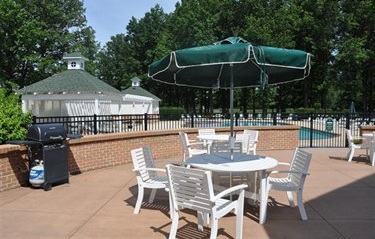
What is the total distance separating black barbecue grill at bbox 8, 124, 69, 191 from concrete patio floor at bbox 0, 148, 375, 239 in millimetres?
264

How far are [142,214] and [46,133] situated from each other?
2749mm

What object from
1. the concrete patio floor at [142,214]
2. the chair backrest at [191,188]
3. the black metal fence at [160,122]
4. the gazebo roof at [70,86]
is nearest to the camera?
the chair backrest at [191,188]

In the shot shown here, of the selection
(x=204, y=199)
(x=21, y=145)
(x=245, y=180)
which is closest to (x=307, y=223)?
(x=245, y=180)

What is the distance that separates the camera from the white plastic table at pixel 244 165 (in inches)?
200

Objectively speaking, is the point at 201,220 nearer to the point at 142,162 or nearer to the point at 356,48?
the point at 142,162

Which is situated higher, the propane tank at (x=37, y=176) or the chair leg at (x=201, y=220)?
the propane tank at (x=37, y=176)

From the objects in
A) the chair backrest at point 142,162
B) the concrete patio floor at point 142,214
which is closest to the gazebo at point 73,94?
the concrete patio floor at point 142,214

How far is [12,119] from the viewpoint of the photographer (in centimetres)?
723

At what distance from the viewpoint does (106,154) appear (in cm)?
954

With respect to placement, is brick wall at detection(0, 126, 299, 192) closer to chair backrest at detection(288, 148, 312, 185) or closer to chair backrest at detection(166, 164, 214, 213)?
chair backrest at detection(166, 164, 214, 213)

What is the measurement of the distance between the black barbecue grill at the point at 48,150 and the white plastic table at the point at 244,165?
9.92ft

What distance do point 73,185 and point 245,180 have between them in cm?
356

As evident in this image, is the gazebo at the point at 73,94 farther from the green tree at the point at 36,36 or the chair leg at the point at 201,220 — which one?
the chair leg at the point at 201,220

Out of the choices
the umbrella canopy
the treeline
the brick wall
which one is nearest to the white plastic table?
the umbrella canopy
